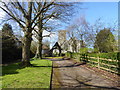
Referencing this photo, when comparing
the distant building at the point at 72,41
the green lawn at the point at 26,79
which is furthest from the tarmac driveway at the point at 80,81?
the distant building at the point at 72,41

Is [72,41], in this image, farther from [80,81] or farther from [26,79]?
[26,79]

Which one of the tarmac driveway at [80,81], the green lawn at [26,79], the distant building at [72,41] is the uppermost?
the distant building at [72,41]

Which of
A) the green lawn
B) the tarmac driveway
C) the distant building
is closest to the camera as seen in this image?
the green lawn

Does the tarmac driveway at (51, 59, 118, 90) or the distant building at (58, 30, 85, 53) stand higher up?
the distant building at (58, 30, 85, 53)

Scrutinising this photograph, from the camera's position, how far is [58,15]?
385 inches

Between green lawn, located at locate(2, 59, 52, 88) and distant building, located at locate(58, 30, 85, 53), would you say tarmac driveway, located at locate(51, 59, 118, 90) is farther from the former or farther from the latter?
distant building, located at locate(58, 30, 85, 53)

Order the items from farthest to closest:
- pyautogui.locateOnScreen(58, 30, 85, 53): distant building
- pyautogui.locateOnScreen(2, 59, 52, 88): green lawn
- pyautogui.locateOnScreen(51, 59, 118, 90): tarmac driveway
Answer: pyautogui.locateOnScreen(58, 30, 85, 53): distant building → pyautogui.locateOnScreen(51, 59, 118, 90): tarmac driveway → pyautogui.locateOnScreen(2, 59, 52, 88): green lawn

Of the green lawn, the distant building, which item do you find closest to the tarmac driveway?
the green lawn

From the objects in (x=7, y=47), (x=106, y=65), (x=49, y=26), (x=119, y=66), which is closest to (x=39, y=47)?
(x=7, y=47)

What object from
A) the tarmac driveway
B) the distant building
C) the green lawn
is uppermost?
the distant building

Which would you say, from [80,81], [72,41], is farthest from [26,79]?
[72,41]

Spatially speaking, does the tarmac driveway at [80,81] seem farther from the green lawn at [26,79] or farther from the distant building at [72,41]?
the distant building at [72,41]

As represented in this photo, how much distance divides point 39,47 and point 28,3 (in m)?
11.2

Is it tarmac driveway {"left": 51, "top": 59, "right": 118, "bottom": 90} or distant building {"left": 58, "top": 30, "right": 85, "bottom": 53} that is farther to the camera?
distant building {"left": 58, "top": 30, "right": 85, "bottom": 53}
